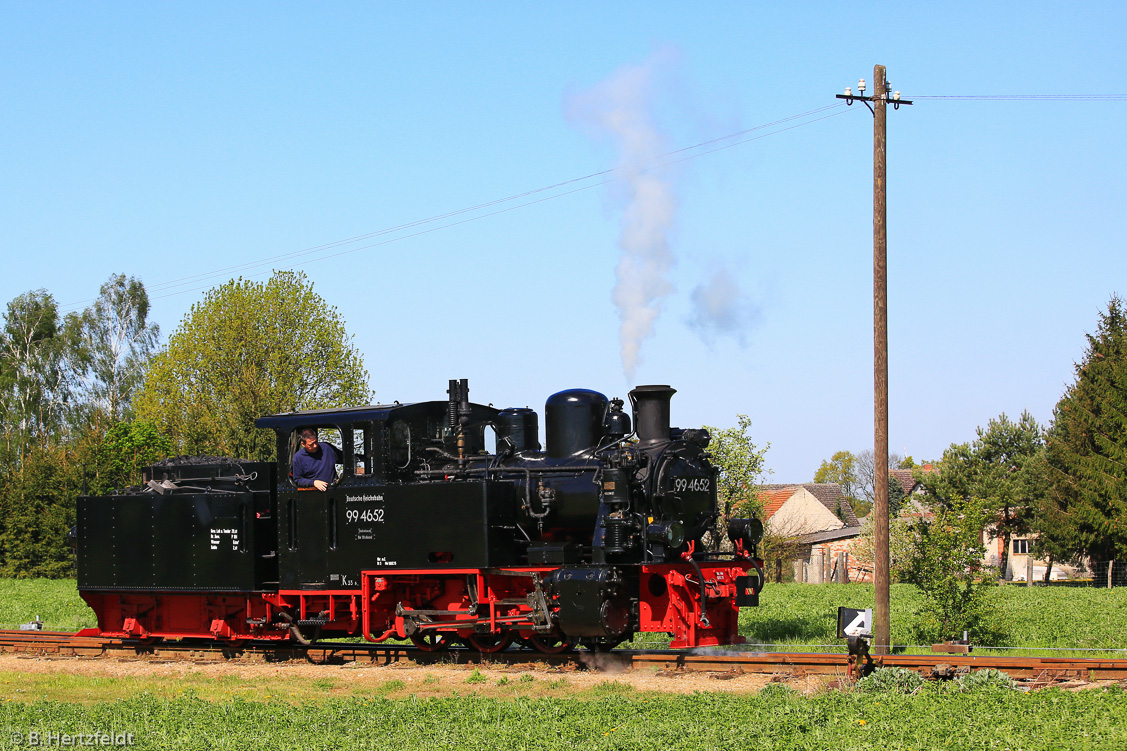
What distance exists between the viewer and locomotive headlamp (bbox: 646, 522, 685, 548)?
40.3 feet

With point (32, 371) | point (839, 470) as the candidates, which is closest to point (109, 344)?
point (32, 371)

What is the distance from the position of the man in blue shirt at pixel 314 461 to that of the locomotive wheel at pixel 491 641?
2.73 metres

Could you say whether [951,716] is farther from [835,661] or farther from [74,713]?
[74,713]

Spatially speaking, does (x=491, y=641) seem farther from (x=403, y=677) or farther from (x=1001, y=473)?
(x=1001, y=473)

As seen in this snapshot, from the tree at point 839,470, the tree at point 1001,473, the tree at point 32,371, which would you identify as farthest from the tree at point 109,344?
the tree at point 839,470

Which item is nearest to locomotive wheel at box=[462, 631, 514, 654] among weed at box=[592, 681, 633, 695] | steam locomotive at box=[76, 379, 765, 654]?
steam locomotive at box=[76, 379, 765, 654]

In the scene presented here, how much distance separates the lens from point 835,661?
38.3 ft

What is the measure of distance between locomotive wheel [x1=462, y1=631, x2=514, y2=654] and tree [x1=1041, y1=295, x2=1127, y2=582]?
32.7 meters

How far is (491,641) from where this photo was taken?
45.8 feet

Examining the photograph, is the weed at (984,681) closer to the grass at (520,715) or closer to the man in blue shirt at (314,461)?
the grass at (520,715)

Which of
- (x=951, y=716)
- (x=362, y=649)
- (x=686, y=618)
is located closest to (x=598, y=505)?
(x=686, y=618)

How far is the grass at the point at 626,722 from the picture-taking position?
8.48m

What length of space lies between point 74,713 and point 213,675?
10.4ft

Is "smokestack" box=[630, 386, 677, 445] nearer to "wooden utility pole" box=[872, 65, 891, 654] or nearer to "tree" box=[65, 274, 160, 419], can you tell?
"wooden utility pole" box=[872, 65, 891, 654]
